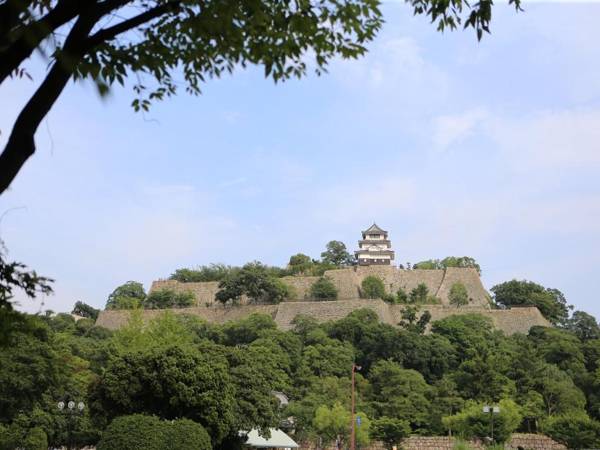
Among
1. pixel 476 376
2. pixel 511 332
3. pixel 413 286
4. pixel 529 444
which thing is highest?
pixel 413 286

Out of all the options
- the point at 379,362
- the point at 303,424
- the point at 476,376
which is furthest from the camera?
the point at 379,362

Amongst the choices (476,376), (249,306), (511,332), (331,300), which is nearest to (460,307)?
(511,332)

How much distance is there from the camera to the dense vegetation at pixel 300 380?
22062 millimetres

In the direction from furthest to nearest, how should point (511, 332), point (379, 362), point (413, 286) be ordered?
point (413, 286) < point (511, 332) < point (379, 362)

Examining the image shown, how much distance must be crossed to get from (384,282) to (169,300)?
60.7 ft

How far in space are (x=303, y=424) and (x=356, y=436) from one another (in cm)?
279

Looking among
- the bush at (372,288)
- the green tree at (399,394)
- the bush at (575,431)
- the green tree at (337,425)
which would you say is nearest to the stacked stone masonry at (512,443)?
the green tree at (399,394)

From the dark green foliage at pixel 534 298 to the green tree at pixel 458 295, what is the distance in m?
6.07

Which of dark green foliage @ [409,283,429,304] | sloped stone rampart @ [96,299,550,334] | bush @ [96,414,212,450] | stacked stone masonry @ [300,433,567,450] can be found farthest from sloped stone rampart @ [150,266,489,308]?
bush @ [96,414,212,450]

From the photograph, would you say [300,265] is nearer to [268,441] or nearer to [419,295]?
[419,295]

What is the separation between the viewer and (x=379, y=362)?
4500 centimetres

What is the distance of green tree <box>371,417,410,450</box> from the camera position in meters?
34.5

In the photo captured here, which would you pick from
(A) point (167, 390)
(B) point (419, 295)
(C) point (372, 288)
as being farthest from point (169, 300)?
(A) point (167, 390)

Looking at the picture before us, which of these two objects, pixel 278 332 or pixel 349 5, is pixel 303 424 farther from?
pixel 349 5
